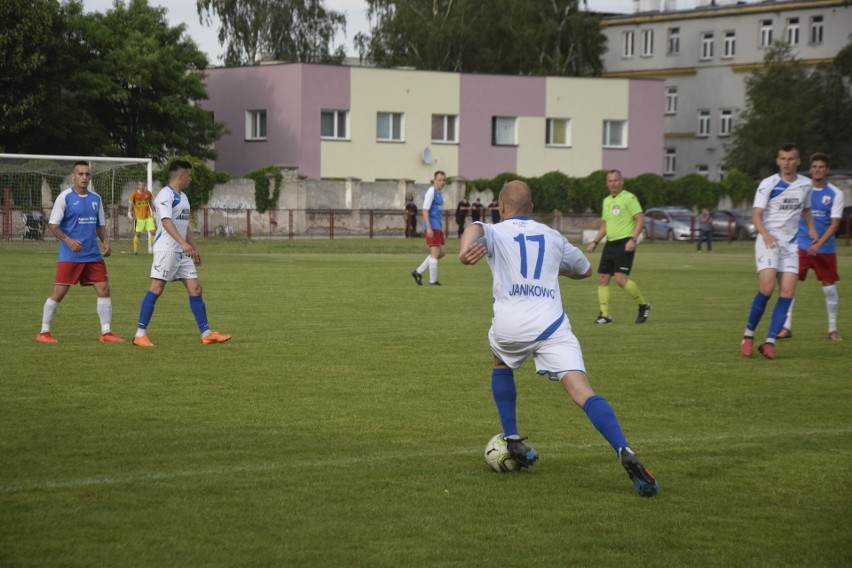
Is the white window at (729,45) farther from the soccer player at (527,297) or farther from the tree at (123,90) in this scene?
the soccer player at (527,297)

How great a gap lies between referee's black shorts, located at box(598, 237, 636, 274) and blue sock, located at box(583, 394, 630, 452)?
954 centimetres

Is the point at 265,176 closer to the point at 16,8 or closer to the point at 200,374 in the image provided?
the point at 16,8

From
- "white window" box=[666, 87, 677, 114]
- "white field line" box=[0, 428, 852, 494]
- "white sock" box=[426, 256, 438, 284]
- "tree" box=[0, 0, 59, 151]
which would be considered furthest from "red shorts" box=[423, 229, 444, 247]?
"white window" box=[666, 87, 677, 114]

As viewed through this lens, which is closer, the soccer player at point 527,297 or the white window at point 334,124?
the soccer player at point 527,297

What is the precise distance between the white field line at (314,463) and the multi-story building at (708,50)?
70.8 metres

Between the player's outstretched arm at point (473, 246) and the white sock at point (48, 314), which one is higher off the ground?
the player's outstretched arm at point (473, 246)

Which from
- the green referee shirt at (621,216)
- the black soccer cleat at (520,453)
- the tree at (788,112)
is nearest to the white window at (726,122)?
the tree at (788,112)

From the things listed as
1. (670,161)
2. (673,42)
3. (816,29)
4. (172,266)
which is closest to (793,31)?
(816,29)

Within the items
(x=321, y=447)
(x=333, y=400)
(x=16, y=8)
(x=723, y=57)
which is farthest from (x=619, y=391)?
(x=723, y=57)

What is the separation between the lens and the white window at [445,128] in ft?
206

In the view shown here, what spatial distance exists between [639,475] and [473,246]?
1520 mm

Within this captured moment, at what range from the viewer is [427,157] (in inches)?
2453

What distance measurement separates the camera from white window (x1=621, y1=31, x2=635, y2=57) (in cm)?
8325

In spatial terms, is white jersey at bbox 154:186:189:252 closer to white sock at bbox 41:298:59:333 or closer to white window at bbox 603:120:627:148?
white sock at bbox 41:298:59:333
